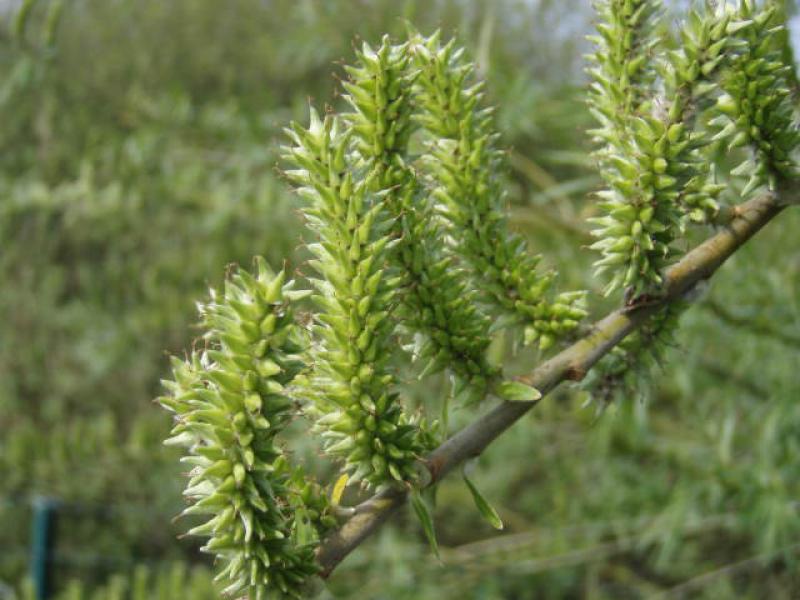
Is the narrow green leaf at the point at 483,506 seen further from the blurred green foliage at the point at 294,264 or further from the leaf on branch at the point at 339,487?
the blurred green foliage at the point at 294,264

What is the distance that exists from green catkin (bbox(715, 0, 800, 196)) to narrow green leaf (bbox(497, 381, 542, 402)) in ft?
0.96

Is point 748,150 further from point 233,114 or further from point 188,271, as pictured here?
point 188,271

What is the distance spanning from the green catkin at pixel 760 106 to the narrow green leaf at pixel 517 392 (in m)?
0.29

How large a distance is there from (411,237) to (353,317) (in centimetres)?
12

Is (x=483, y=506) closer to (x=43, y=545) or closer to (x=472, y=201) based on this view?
(x=472, y=201)

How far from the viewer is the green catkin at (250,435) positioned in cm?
75

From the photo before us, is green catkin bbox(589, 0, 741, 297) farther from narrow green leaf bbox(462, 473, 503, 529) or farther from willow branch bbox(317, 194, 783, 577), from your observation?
narrow green leaf bbox(462, 473, 503, 529)

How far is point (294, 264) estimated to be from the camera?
3449 millimetres

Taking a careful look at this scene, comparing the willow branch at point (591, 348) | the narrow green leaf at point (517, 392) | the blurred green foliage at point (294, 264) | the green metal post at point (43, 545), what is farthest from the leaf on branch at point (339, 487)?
the green metal post at point (43, 545)

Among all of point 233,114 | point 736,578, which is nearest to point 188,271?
point 233,114

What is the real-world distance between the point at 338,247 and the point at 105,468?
2.63 m

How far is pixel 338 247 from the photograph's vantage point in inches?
31.6

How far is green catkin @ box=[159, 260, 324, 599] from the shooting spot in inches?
29.6

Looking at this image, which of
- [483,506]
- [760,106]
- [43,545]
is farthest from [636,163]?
[43,545]
